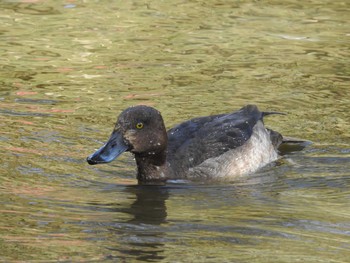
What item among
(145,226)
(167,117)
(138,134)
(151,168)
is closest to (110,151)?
(138,134)

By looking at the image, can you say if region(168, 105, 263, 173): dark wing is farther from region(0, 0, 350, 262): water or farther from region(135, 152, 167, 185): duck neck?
region(0, 0, 350, 262): water

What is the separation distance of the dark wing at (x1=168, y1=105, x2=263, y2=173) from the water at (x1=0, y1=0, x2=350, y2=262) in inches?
17.2

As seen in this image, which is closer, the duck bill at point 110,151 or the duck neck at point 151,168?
the duck bill at point 110,151

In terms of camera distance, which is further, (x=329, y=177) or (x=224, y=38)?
(x=224, y=38)

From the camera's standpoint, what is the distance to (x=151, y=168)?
38.7ft

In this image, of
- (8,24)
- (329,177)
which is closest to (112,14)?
(8,24)

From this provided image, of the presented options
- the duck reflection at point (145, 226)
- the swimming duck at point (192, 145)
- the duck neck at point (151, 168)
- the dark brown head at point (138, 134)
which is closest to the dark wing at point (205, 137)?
the swimming duck at point (192, 145)

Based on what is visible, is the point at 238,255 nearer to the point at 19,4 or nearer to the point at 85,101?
the point at 85,101

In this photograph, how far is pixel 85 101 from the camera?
48.1 ft

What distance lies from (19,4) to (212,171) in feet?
31.4

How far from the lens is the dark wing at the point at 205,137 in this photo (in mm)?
12008

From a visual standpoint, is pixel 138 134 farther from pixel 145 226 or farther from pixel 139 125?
pixel 145 226

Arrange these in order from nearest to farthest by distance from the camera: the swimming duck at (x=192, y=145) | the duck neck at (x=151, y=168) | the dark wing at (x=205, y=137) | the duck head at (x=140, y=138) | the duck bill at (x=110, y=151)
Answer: the duck bill at (x=110, y=151), the duck head at (x=140, y=138), the swimming duck at (x=192, y=145), the duck neck at (x=151, y=168), the dark wing at (x=205, y=137)

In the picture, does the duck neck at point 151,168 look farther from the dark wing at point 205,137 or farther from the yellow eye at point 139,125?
the yellow eye at point 139,125
